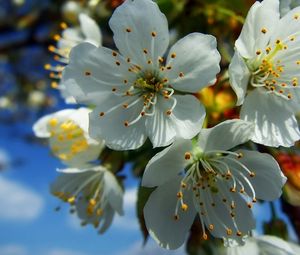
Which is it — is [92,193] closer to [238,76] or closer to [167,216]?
[167,216]

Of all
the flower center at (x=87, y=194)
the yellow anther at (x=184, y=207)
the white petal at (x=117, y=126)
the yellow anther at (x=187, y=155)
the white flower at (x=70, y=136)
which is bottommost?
the flower center at (x=87, y=194)

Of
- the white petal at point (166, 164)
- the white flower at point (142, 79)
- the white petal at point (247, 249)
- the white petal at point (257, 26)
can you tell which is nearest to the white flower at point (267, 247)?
the white petal at point (247, 249)

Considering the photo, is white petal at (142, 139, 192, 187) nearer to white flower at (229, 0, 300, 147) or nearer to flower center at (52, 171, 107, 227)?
white flower at (229, 0, 300, 147)

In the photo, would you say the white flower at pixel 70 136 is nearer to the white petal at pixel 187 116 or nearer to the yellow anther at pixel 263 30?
the white petal at pixel 187 116

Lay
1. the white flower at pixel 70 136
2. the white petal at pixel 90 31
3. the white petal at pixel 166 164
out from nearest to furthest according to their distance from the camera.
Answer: the white petal at pixel 166 164 → the white flower at pixel 70 136 → the white petal at pixel 90 31

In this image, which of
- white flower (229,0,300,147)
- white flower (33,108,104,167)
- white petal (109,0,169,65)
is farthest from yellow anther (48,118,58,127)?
white flower (229,0,300,147)

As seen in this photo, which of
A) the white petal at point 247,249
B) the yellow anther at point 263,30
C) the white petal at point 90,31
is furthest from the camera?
the white petal at point 90,31

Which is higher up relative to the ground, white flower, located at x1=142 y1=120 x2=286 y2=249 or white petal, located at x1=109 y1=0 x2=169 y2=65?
white petal, located at x1=109 y1=0 x2=169 y2=65
